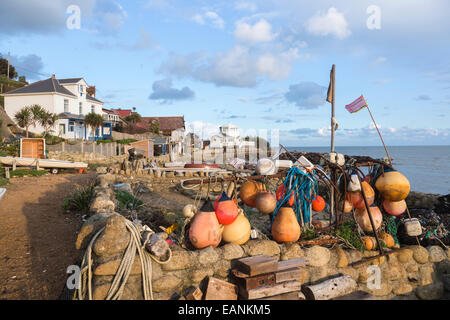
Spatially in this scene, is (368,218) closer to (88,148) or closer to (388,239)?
(388,239)

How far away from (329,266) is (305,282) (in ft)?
1.61

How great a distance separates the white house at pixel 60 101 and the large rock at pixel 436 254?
34.3 meters

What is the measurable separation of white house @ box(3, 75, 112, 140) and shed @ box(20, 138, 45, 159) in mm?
13522

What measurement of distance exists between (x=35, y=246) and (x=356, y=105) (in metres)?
7.17

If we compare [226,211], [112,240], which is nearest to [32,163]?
[112,240]

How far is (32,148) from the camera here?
19734mm

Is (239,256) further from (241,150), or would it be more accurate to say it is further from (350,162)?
(241,150)

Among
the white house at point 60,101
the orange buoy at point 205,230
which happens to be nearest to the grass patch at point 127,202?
the orange buoy at point 205,230

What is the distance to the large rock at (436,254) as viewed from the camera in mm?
5109

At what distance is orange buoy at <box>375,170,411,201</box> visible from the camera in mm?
4855

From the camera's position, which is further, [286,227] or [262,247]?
[286,227]

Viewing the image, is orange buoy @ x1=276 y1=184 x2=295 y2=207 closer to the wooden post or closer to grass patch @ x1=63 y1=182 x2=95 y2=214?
the wooden post

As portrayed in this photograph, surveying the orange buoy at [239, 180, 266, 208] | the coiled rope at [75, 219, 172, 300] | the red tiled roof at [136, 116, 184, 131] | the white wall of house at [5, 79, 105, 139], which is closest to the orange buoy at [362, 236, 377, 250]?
the orange buoy at [239, 180, 266, 208]
